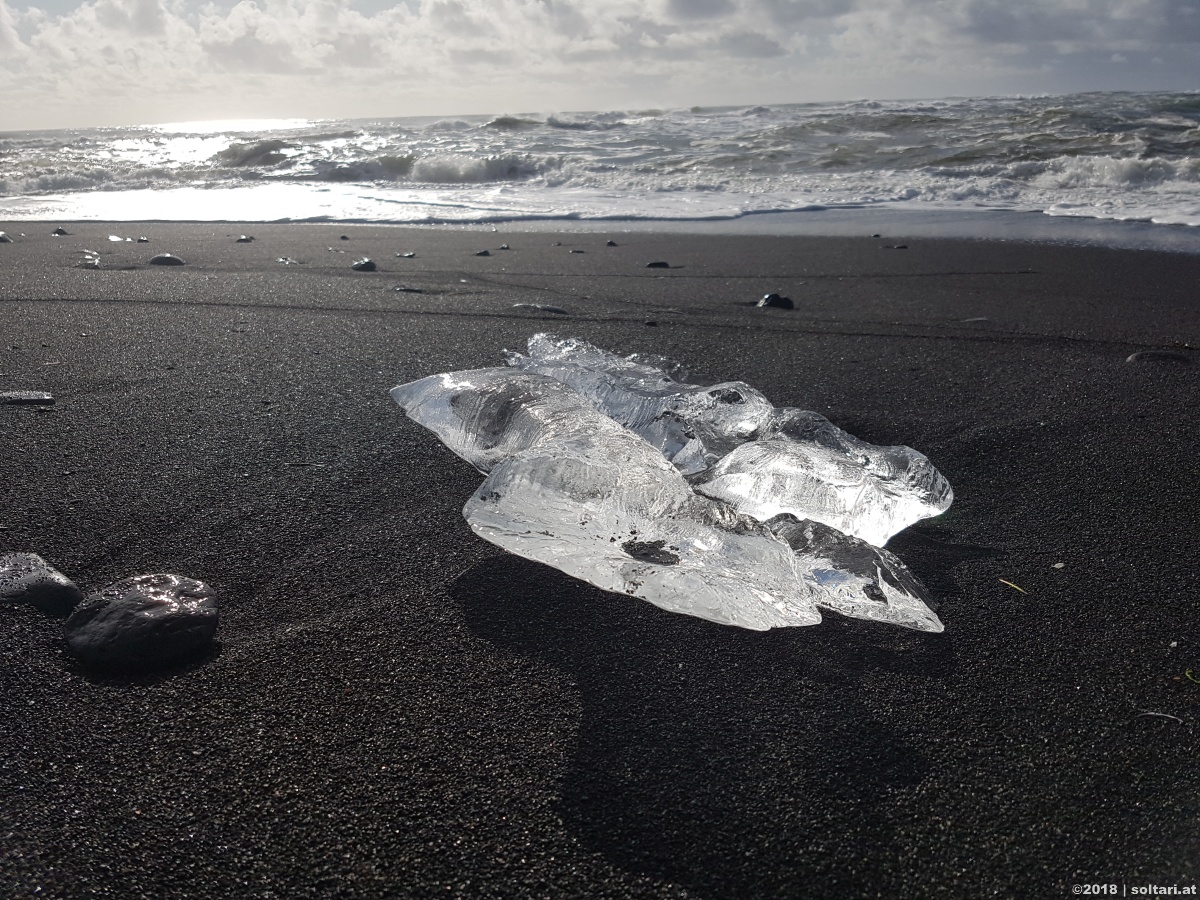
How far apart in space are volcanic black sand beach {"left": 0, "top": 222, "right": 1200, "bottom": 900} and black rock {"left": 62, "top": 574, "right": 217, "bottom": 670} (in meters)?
0.03

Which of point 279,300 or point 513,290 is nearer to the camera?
point 279,300

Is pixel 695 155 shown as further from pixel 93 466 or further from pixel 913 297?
pixel 93 466

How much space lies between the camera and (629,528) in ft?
5.05

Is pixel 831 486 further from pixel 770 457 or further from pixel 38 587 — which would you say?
pixel 38 587

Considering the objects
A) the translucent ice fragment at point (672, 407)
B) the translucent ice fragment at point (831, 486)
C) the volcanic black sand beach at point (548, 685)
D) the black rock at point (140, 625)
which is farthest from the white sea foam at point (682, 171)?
the black rock at point (140, 625)

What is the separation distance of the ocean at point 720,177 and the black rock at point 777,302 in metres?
3.40

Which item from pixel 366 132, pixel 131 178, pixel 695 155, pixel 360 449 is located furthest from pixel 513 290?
pixel 366 132

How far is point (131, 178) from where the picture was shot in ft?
42.6

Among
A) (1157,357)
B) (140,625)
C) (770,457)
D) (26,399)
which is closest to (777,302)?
(1157,357)

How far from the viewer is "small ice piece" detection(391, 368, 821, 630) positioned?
1.39m

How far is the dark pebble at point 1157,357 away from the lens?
9.55 feet

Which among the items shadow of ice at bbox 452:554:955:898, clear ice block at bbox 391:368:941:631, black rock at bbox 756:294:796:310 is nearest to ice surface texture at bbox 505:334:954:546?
clear ice block at bbox 391:368:941:631

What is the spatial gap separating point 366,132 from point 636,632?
21317 mm

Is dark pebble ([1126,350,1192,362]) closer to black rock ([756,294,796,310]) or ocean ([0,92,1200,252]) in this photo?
black rock ([756,294,796,310])
